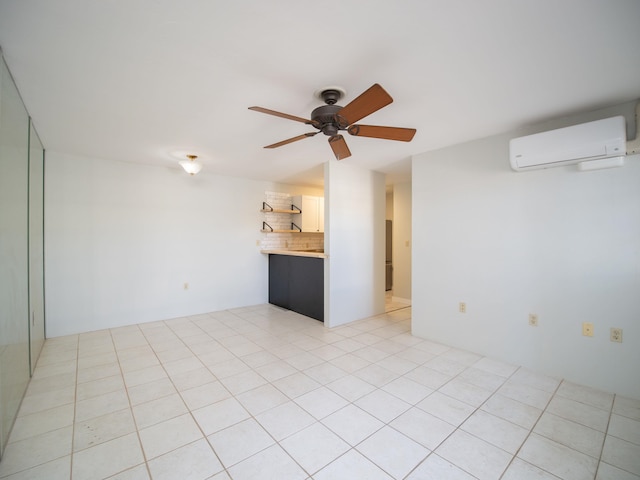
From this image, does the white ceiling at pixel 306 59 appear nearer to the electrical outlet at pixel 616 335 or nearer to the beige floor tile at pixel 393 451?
the electrical outlet at pixel 616 335

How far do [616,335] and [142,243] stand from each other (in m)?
→ 5.45

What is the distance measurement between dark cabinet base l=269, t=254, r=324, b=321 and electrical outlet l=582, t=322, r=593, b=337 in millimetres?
2849

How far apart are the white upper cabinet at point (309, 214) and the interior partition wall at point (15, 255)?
360cm

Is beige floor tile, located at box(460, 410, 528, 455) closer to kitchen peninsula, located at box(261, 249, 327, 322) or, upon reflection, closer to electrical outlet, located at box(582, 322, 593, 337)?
electrical outlet, located at box(582, 322, 593, 337)

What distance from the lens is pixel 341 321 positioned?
409 centimetres

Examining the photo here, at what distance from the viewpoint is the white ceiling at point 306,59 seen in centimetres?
134

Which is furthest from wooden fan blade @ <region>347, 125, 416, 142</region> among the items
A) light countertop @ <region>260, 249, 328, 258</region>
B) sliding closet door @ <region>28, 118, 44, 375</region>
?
sliding closet door @ <region>28, 118, 44, 375</region>

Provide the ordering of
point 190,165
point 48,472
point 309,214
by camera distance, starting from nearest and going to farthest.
Result: point 48,472
point 190,165
point 309,214

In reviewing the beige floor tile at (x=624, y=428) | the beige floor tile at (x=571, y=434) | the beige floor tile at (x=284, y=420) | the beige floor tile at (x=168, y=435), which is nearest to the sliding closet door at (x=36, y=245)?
the beige floor tile at (x=168, y=435)

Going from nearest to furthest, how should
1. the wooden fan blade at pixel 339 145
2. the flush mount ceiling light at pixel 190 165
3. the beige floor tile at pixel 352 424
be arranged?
the beige floor tile at pixel 352 424
the wooden fan blade at pixel 339 145
the flush mount ceiling light at pixel 190 165

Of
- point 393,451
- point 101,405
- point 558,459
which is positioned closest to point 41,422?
point 101,405

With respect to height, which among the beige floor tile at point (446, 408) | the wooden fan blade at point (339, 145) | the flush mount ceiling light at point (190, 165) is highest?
the flush mount ceiling light at point (190, 165)

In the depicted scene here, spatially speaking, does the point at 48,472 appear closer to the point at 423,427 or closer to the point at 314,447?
the point at 314,447

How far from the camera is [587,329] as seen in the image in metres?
2.42
